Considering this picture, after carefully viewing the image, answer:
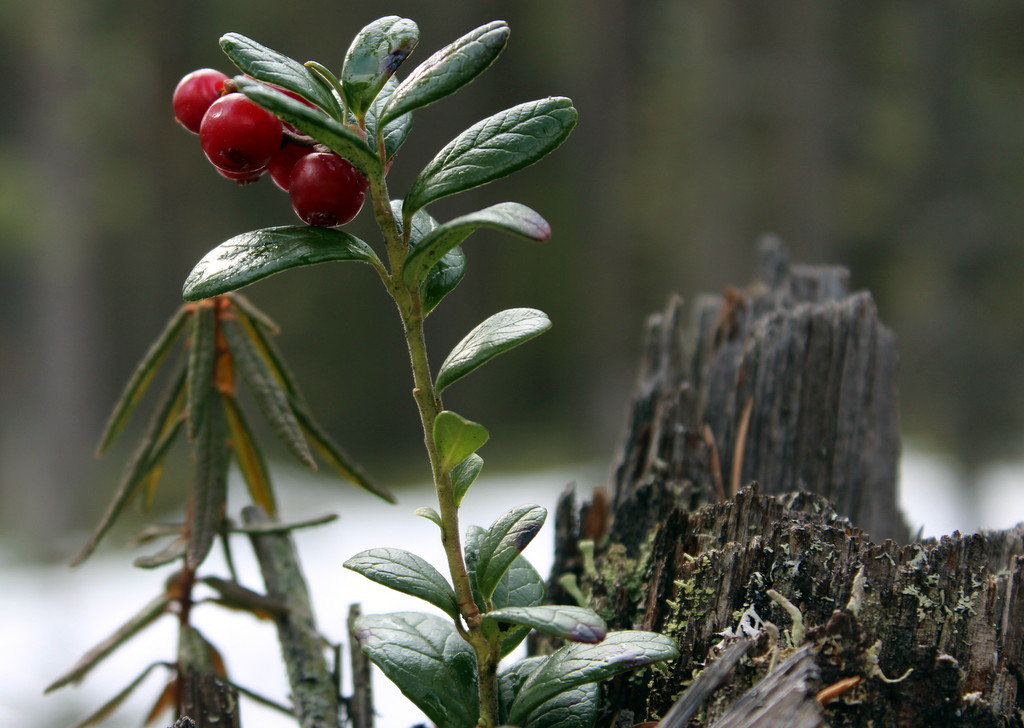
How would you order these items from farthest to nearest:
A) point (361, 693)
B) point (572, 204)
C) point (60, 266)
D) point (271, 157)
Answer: point (572, 204)
point (60, 266)
point (361, 693)
point (271, 157)

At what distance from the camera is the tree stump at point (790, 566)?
0.57 meters

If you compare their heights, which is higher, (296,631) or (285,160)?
(285,160)

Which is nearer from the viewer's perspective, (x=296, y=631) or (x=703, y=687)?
(x=703, y=687)

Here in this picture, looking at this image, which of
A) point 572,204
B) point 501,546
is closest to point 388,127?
point 501,546

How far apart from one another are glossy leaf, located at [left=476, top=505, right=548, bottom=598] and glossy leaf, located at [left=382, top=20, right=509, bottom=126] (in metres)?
0.26

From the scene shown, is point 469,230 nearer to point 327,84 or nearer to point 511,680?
point 327,84

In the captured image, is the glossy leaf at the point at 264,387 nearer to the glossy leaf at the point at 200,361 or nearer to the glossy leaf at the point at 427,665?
the glossy leaf at the point at 200,361

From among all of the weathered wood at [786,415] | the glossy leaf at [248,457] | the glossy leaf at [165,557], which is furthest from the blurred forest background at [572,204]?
the glossy leaf at [165,557]

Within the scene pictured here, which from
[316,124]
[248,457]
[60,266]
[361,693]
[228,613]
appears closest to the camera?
[316,124]

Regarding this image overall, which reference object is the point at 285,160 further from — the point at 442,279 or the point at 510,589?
the point at 510,589

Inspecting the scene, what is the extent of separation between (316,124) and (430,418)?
0.19 metres

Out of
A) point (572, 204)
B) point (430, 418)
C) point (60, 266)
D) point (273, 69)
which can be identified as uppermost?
point (572, 204)

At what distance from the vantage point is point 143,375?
86 centimetres

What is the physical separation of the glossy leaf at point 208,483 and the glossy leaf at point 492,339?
0.34 m
